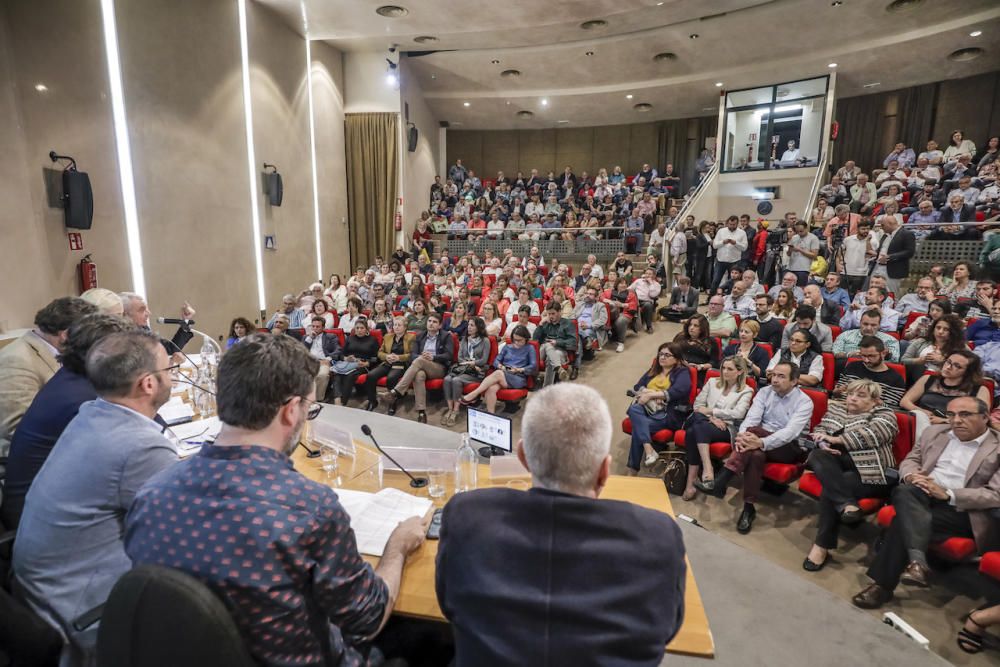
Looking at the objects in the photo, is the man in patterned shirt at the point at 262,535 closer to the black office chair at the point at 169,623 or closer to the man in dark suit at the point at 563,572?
the black office chair at the point at 169,623

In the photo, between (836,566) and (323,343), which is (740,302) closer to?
(836,566)

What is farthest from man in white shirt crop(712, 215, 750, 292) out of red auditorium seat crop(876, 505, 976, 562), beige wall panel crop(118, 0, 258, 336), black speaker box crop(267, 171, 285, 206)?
beige wall panel crop(118, 0, 258, 336)

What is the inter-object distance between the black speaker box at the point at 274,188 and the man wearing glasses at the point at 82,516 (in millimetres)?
7725

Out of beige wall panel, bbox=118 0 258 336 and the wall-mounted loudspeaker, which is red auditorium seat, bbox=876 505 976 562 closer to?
beige wall panel, bbox=118 0 258 336

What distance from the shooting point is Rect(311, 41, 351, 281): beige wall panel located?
32.3ft

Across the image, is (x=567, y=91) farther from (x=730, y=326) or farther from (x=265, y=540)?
(x=265, y=540)

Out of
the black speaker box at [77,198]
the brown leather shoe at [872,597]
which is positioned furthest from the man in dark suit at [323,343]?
the brown leather shoe at [872,597]

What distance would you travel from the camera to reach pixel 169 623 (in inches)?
37.0

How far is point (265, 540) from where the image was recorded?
1.00 m

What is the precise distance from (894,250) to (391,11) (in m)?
7.47

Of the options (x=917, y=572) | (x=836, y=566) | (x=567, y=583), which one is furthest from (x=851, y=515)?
(x=567, y=583)

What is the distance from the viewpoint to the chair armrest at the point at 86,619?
1.31 meters

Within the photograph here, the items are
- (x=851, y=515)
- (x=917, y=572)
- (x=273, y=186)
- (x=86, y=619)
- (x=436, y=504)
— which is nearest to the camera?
(x=86, y=619)

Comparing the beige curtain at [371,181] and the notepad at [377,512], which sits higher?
the beige curtain at [371,181]
